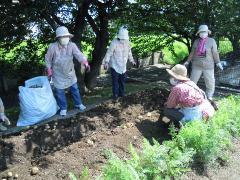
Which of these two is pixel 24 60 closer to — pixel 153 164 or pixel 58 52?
pixel 58 52

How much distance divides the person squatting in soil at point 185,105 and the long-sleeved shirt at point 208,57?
2.20 meters

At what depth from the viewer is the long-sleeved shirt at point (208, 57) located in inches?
352

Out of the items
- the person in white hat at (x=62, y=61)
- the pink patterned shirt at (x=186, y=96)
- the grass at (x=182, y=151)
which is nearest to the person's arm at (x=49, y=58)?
the person in white hat at (x=62, y=61)

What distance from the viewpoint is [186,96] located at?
6.69m

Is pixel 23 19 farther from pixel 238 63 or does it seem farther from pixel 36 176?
pixel 238 63

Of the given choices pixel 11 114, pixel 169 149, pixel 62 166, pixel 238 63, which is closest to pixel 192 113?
pixel 169 149

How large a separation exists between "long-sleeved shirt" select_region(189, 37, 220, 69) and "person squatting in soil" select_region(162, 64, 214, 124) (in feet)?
7.23

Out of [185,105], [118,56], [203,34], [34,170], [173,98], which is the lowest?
[34,170]

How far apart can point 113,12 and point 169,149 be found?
594cm

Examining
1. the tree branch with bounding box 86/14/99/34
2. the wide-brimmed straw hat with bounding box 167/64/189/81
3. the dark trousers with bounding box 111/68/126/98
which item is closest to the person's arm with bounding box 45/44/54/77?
the dark trousers with bounding box 111/68/126/98

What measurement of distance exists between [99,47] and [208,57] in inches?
140

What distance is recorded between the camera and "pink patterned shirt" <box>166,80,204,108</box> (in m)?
6.69

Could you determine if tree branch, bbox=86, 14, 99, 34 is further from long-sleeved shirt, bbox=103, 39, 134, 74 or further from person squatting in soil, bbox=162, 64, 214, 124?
person squatting in soil, bbox=162, 64, 214, 124

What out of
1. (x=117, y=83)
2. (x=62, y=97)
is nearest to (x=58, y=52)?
(x=62, y=97)
